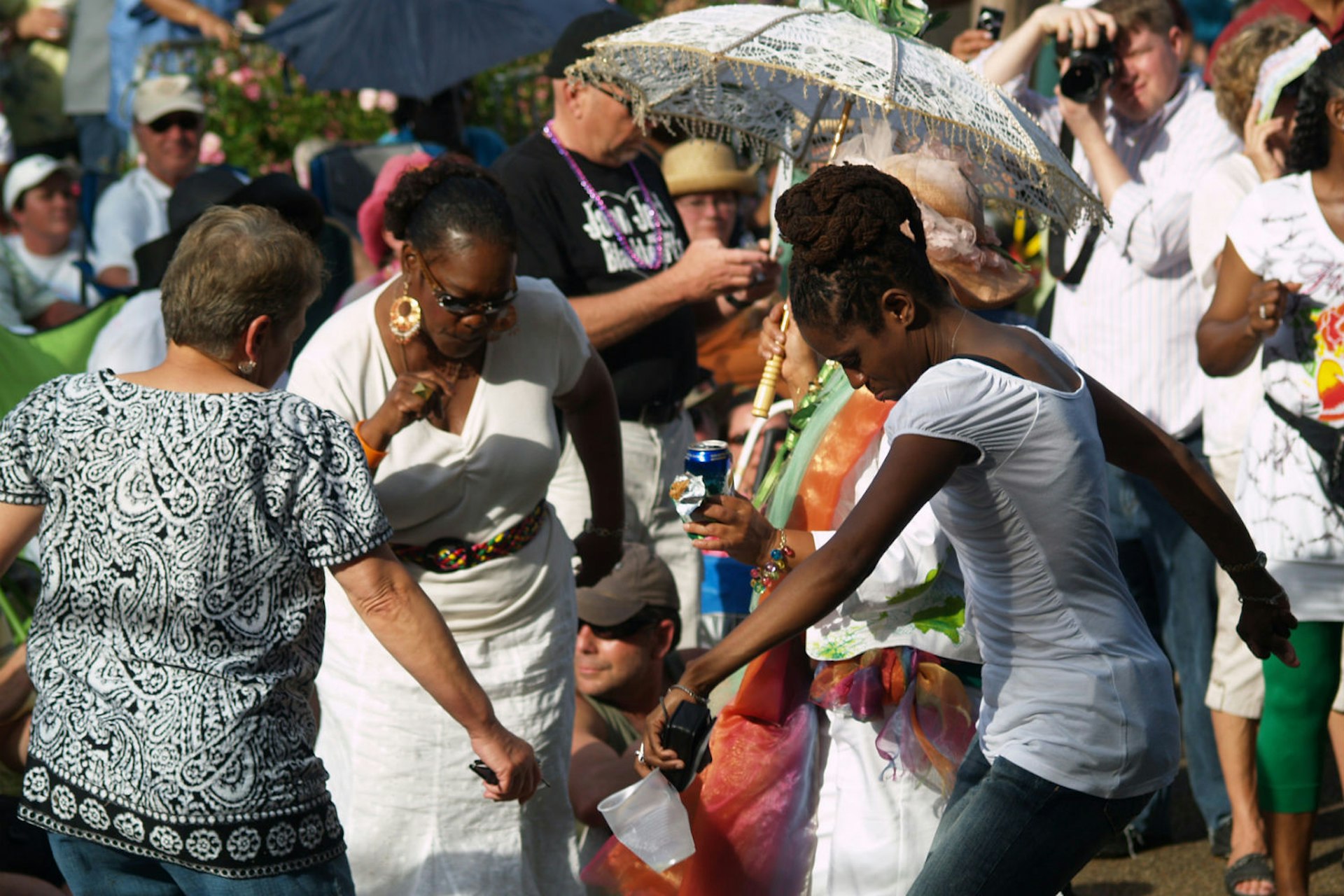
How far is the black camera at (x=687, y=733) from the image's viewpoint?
2805mm

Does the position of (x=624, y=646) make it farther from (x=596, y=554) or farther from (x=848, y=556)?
(x=848, y=556)

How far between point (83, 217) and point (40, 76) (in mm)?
2365

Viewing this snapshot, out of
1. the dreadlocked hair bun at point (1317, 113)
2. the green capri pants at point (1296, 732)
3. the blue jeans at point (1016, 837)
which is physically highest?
the dreadlocked hair bun at point (1317, 113)

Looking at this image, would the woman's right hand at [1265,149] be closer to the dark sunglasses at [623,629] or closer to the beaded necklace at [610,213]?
the beaded necklace at [610,213]

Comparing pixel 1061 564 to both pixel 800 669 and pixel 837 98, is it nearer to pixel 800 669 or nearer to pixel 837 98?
pixel 800 669

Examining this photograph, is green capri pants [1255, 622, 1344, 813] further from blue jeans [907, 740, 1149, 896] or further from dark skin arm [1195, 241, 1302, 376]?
blue jeans [907, 740, 1149, 896]

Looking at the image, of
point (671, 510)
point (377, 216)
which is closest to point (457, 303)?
point (377, 216)

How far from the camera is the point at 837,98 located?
4.66m

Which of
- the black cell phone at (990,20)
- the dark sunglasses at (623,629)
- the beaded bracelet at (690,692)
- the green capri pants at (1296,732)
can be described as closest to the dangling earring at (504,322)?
the beaded bracelet at (690,692)

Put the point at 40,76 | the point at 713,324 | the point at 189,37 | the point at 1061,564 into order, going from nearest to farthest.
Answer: the point at 1061,564 < the point at 713,324 < the point at 189,37 < the point at 40,76

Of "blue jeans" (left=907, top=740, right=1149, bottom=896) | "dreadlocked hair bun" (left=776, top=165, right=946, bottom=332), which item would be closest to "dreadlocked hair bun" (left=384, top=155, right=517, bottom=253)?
"dreadlocked hair bun" (left=776, top=165, right=946, bottom=332)

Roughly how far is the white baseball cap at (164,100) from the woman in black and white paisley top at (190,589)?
5.50 meters

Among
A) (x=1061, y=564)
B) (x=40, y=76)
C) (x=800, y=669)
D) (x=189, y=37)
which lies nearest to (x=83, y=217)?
(x=189, y=37)

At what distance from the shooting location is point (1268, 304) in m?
4.35
